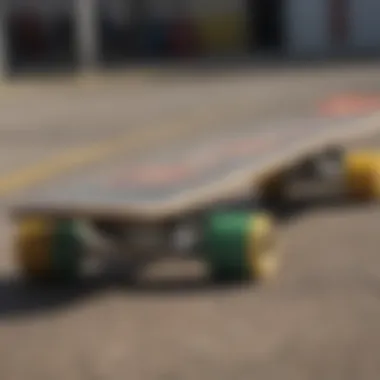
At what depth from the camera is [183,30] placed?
3028cm

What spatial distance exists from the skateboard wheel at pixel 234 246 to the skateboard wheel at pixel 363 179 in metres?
2.57

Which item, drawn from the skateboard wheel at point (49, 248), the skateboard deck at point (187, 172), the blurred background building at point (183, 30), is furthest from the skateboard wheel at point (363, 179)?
the blurred background building at point (183, 30)

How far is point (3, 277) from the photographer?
304 inches

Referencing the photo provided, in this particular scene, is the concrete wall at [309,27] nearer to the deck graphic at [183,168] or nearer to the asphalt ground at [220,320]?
the asphalt ground at [220,320]

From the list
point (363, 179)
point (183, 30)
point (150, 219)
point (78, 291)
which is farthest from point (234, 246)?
point (183, 30)

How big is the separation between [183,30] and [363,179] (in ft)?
68.4

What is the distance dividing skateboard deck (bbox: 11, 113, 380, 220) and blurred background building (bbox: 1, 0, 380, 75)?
18231 mm

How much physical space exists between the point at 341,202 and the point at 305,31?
19.7 metres

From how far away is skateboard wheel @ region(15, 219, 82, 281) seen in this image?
284 inches

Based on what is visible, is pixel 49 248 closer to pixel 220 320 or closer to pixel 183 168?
pixel 183 168

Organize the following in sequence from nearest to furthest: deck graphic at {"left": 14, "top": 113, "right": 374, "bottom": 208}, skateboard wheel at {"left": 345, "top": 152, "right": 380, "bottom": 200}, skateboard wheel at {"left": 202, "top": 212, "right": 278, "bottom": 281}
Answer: deck graphic at {"left": 14, "top": 113, "right": 374, "bottom": 208} < skateboard wheel at {"left": 202, "top": 212, "right": 278, "bottom": 281} < skateboard wheel at {"left": 345, "top": 152, "right": 380, "bottom": 200}

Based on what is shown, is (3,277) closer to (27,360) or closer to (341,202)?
(27,360)

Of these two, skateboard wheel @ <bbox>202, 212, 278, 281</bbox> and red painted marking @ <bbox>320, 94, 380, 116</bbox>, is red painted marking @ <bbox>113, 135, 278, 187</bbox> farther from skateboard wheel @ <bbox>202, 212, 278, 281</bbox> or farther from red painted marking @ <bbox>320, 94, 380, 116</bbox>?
red painted marking @ <bbox>320, 94, 380, 116</bbox>

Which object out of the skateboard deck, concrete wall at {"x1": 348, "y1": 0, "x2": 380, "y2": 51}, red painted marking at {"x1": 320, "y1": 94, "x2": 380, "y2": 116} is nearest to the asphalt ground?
red painted marking at {"x1": 320, "y1": 94, "x2": 380, "y2": 116}
